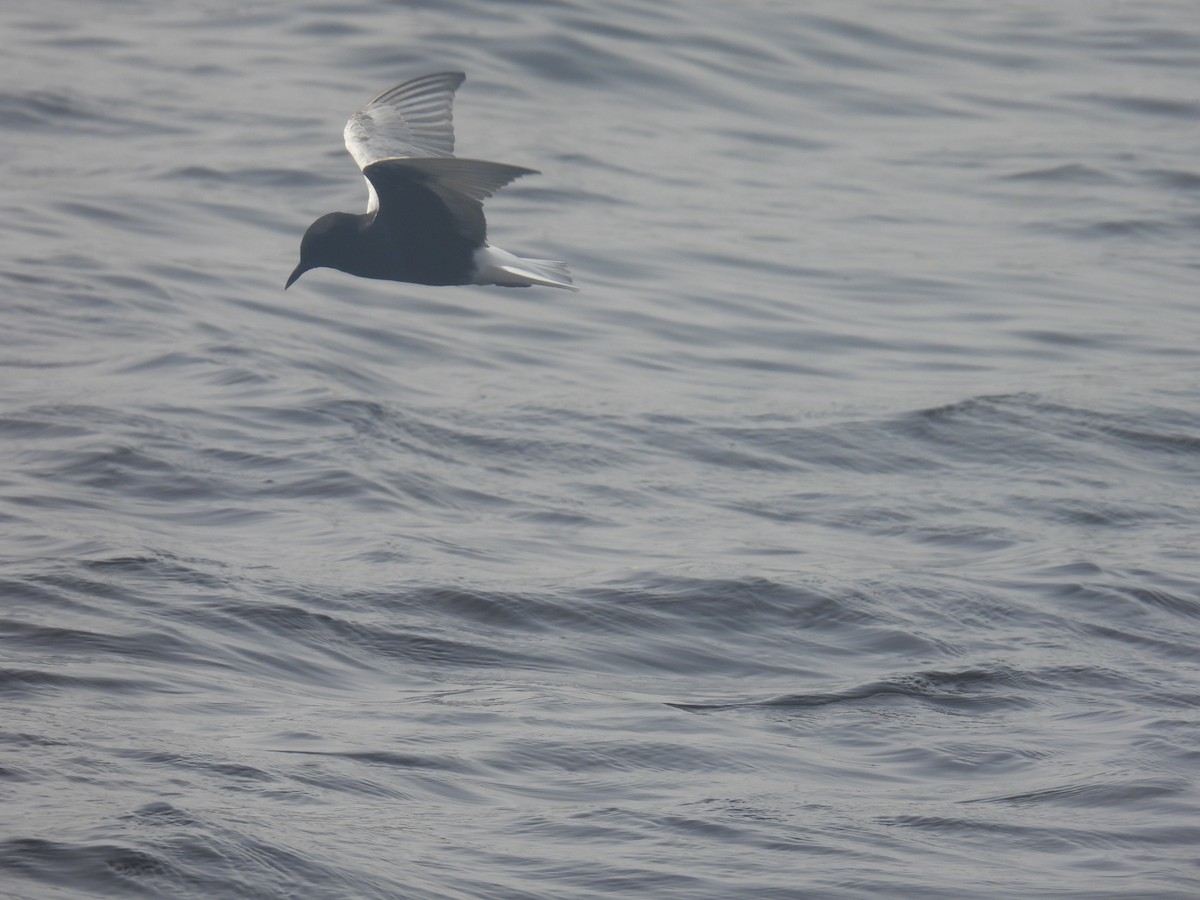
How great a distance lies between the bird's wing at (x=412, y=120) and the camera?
6.79 meters

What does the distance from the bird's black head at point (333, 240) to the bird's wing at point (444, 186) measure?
0.13 metres

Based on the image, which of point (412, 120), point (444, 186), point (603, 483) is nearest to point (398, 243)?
point (444, 186)

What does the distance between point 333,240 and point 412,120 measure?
0.82m

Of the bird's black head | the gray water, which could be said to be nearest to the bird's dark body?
the bird's black head

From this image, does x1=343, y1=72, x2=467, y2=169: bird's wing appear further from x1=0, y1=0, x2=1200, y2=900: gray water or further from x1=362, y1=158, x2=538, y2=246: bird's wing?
x1=0, y1=0, x2=1200, y2=900: gray water

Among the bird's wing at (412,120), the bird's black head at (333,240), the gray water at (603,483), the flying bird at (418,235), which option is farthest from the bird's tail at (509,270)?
the gray water at (603,483)

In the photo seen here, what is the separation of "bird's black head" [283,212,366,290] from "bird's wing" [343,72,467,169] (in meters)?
0.55

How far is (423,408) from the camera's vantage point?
31.0 feet

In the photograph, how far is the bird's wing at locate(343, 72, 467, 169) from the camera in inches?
267

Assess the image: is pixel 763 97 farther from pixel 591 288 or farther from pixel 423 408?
pixel 423 408

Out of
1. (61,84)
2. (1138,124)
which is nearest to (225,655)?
(61,84)

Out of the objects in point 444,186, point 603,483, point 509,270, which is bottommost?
point 603,483

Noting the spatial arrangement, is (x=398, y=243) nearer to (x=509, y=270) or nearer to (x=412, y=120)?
(x=509, y=270)

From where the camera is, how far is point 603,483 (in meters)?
8.75
